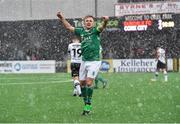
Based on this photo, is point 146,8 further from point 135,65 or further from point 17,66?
point 17,66

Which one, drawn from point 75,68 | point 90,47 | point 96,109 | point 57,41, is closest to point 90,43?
point 90,47

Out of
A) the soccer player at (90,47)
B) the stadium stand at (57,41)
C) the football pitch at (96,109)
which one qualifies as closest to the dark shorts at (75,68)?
the football pitch at (96,109)

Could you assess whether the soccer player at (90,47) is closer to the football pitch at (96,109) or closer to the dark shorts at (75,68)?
the football pitch at (96,109)

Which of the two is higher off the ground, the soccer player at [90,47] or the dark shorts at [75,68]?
the soccer player at [90,47]

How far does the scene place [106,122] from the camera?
11.7 m

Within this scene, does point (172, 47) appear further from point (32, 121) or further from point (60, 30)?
point (32, 121)

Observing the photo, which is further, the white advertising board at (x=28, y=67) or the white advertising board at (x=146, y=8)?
the white advertising board at (x=146, y=8)

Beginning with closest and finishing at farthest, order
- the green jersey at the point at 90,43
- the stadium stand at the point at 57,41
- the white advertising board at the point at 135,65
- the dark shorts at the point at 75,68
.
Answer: the green jersey at the point at 90,43, the dark shorts at the point at 75,68, the white advertising board at the point at 135,65, the stadium stand at the point at 57,41

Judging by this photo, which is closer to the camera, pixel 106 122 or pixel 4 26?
pixel 106 122

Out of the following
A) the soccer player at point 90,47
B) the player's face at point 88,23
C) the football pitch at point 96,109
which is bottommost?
the football pitch at point 96,109

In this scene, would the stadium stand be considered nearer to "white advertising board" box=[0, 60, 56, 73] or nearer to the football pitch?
"white advertising board" box=[0, 60, 56, 73]

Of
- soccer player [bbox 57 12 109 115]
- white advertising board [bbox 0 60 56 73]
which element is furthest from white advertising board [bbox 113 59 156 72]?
soccer player [bbox 57 12 109 115]

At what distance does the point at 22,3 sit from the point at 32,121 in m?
50.2

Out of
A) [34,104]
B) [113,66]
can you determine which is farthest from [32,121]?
[113,66]
